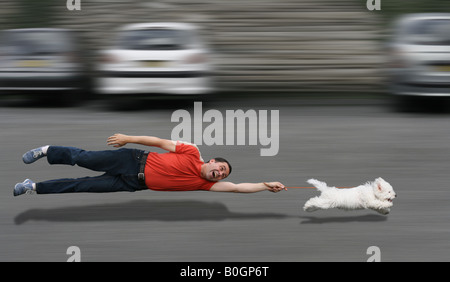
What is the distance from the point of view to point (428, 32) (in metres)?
10.2

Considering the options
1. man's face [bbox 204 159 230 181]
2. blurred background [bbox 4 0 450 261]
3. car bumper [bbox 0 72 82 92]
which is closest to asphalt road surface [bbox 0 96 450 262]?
blurred background [bbox 4 0 450 261]

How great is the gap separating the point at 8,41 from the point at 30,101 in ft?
3.78

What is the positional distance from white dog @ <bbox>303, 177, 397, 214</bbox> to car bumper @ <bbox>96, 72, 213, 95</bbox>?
15.8 ft

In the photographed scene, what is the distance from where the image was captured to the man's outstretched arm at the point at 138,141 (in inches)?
233

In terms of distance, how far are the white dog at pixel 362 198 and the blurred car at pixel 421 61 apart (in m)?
4.43

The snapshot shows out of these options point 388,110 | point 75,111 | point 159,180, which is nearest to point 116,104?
point 75,111

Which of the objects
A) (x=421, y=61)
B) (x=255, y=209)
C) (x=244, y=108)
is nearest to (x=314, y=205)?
(x=255, y=209)

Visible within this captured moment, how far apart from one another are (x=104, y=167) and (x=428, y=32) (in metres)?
6.44

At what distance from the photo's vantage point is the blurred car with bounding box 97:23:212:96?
33.3 feet

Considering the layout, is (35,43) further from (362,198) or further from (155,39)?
(362,198)

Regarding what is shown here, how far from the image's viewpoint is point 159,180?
598 centimetres

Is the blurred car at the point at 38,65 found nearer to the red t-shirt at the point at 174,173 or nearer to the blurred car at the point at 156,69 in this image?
the blurred car at the point at 156,69

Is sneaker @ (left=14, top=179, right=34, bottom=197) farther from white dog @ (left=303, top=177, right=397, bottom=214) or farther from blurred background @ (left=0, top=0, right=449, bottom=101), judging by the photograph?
blurred background @ (left=0, top=0, right=449, bottom=101)

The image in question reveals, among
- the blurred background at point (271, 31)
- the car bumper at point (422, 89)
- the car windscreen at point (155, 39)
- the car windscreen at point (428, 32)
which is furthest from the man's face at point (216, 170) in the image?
the blurred background at point (271, 31)
